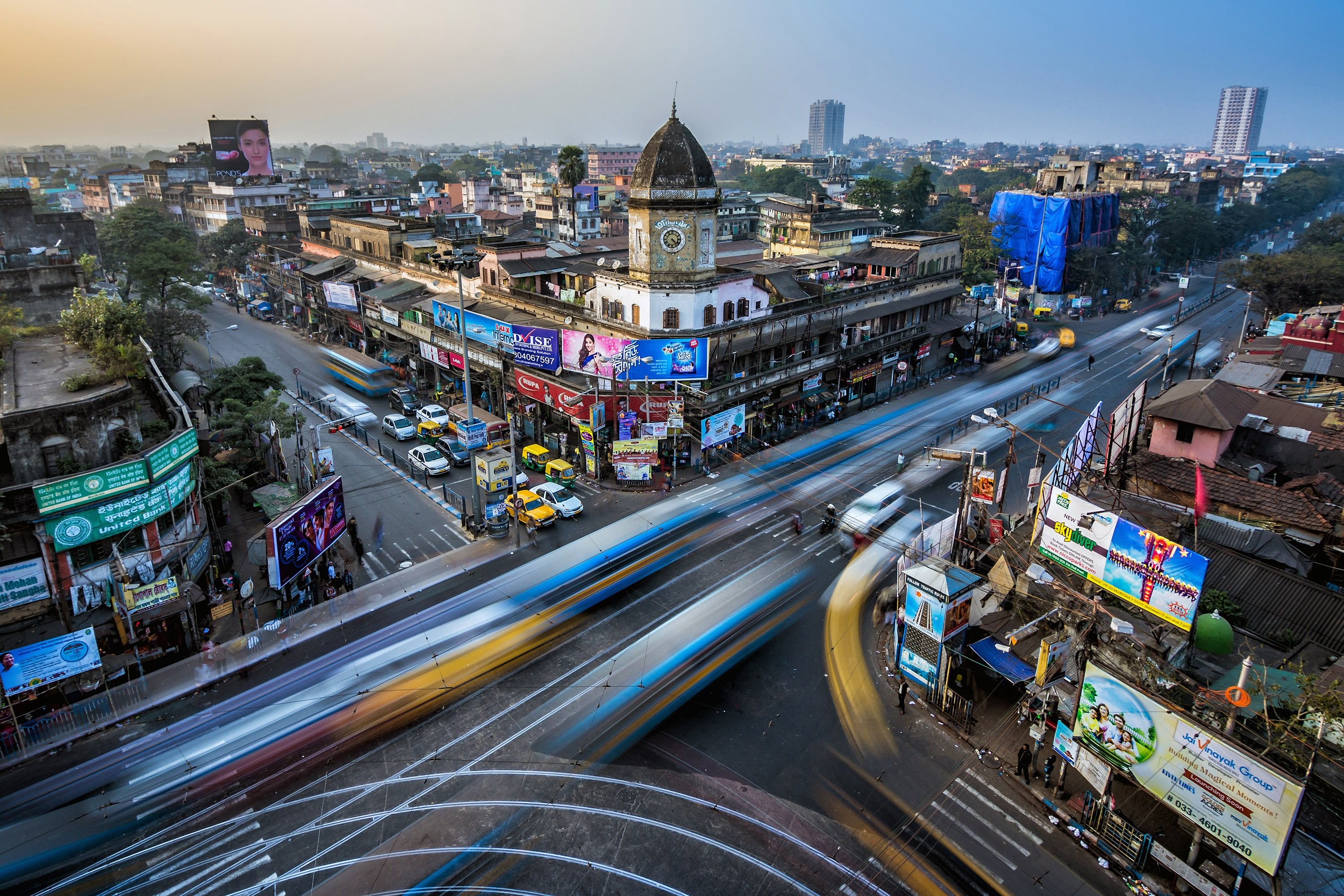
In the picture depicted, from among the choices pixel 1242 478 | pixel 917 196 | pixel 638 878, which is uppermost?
pixel 917 196

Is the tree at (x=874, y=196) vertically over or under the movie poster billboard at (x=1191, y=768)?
over

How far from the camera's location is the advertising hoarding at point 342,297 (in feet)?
217

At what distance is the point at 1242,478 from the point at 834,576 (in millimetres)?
19310

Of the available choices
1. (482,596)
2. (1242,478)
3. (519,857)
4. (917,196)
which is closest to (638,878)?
(519,857)

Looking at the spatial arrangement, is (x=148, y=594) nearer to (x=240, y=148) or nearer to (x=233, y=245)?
(x=233, y=245)

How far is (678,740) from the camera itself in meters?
23.2

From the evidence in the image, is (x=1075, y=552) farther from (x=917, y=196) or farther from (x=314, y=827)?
(x=917, y=196)

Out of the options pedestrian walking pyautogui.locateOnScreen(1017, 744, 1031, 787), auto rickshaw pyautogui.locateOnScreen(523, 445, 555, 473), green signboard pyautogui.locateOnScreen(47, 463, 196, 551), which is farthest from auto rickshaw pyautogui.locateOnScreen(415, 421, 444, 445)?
pedestrian walking pyautogui.locateOnScreen(1017, 744, 1031, 787)

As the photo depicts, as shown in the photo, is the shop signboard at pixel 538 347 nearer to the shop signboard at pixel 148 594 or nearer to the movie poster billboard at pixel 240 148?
the shop signboard at pixel 148 594

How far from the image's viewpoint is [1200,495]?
3222 cm

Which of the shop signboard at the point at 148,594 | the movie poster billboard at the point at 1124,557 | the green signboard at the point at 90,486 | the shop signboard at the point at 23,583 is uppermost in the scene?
the green signboard at the point at 90,486

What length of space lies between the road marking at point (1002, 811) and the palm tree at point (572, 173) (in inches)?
3573

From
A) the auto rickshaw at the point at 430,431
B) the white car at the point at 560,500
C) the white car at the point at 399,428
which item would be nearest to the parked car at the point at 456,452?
the auto rickshaw at the point at 430,431

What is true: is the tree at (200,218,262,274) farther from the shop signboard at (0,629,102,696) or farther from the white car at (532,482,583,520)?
the shop signboard at (0,629,102,696)
